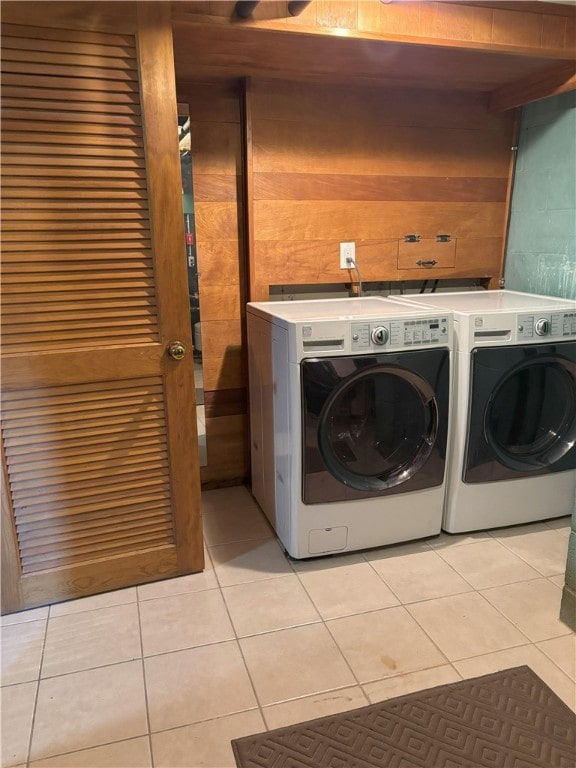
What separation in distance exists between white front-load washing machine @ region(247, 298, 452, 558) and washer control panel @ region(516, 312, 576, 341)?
0.99 ft

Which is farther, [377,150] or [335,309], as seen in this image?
[377,150]

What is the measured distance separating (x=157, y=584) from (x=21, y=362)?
3.10 ft

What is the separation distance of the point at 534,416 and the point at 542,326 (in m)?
0.41

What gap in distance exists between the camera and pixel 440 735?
142 centimetres

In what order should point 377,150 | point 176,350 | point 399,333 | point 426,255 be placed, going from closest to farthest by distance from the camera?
1. point 176,350
2. point 399,333
3. point 377,150
4. point 426,255

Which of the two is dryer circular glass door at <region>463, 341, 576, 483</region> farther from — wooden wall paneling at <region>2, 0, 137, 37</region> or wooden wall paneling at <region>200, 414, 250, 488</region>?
wooden wall paneling at <region>2, 0, 137, 37</region>

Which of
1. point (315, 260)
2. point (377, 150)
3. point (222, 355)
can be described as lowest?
point (222, 355)

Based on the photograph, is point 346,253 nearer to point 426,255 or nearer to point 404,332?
point 426,255

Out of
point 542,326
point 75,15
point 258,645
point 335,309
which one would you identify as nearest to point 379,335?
point 335,309

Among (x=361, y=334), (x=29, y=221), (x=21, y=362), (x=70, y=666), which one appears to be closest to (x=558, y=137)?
(x=361, y=334)

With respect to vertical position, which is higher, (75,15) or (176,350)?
(75,15)

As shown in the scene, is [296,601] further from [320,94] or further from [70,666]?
[320,94]

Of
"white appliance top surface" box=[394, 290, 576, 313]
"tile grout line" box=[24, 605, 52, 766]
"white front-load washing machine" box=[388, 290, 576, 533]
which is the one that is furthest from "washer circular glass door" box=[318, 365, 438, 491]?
"tile grout line" box=[24, 605, 52, 766]

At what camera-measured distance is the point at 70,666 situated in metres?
1.65
